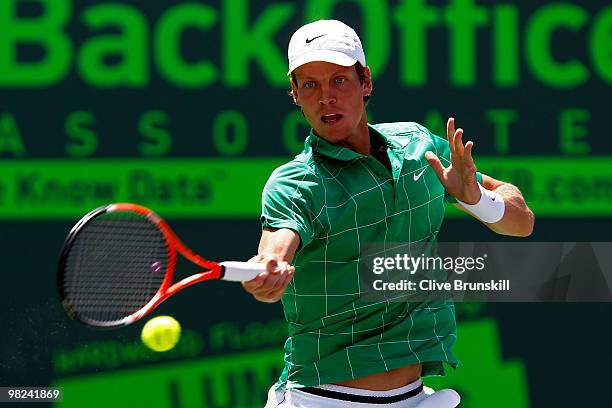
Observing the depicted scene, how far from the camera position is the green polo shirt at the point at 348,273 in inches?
126

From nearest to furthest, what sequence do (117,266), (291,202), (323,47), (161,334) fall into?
(291,202), (323,47), (117,266), (161,334)

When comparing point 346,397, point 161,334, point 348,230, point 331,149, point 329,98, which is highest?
point 329,98

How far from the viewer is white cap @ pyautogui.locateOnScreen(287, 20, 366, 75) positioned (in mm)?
3195

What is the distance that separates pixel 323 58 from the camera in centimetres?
319

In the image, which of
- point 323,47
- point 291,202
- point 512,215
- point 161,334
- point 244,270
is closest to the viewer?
point 244,270

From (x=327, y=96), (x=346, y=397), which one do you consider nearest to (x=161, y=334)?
(x=346, y=397)

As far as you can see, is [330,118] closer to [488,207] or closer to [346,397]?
[488,207]

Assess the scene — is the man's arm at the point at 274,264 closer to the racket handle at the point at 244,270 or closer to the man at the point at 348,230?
the racket handle at the point at 244,270

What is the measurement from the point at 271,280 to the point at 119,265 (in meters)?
0.66

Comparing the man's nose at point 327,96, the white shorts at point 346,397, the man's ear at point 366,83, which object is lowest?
the white shorts at point 346,397

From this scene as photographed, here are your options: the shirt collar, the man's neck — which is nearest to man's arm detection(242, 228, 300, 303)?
the shirt collar

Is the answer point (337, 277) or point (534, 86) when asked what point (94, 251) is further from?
point (534, 86)

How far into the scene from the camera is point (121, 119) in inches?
201

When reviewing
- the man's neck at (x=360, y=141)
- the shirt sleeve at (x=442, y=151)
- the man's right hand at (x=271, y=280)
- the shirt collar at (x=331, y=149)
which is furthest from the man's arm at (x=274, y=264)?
the shirt sleeve at (x=442, y=151)
